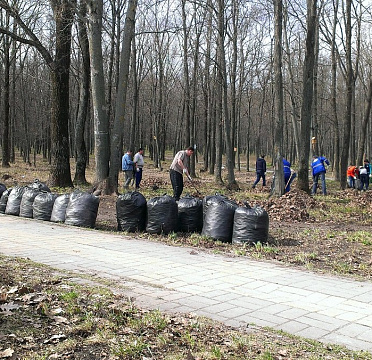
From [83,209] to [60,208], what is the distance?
73cm

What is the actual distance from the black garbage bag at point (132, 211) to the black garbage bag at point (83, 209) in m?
0.69

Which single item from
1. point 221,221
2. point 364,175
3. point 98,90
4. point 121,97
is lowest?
point 221,221

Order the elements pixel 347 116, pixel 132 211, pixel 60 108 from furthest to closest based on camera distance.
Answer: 1. pixel 347 116
2. pixel 60 108
3. pixel 132 211

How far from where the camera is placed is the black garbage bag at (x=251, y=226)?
27.3 ft

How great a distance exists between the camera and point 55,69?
17250 mm

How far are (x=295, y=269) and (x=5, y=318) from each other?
4159 millimetres

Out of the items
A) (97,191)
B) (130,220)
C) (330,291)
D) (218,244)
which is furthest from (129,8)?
(330,291)

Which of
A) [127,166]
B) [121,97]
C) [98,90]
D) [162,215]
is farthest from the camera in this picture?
[127,166]

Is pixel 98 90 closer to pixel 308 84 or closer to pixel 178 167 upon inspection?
pixel 178 167

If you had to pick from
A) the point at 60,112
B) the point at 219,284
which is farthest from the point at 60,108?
the point at 219,284

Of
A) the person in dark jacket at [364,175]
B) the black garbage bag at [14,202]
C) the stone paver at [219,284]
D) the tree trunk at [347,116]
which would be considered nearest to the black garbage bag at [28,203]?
the black garbage bag at [14,202]

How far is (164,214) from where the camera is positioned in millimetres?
9273

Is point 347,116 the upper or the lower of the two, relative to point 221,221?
upper

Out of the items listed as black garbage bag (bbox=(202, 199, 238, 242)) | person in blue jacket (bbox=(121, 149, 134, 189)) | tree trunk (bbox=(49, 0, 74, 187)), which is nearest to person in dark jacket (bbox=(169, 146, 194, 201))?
black garbage bag (bbox=(202, 199, 238, 242))
